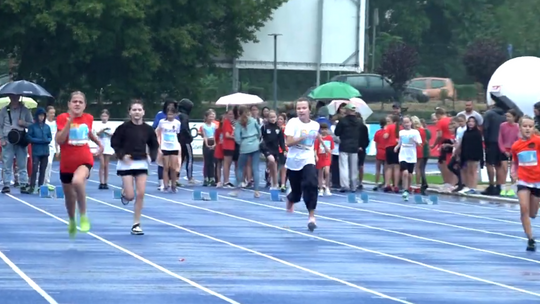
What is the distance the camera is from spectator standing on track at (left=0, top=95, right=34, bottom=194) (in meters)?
23.5

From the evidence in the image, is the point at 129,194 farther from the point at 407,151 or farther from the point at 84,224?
the point at 407,151

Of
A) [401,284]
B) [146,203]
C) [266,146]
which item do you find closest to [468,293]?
[401,284]

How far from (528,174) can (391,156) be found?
11701mm

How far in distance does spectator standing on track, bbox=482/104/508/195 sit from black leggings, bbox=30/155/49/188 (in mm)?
8824

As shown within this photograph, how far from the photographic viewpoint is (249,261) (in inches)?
535

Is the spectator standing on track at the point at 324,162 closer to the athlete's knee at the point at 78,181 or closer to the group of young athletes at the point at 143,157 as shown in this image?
the group of young athletes at the point at 143,157

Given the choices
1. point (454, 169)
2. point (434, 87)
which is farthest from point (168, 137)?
point (434, 87)

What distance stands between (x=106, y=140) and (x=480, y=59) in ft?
99.2

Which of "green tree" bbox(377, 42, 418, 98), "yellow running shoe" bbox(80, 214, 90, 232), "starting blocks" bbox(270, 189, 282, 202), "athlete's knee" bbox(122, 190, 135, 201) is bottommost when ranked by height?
"starting blocks" bbox(270, 189, 282, 202)

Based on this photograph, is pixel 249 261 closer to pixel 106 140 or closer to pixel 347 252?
pixel 347 252

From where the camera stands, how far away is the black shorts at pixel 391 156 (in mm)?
27014

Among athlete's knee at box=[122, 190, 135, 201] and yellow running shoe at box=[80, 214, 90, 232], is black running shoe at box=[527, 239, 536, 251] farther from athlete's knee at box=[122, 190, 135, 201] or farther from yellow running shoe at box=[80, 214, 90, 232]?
yellow running shoe at box=[80, 214, 90, 232]

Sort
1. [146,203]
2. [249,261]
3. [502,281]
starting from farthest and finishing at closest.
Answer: [146,203] → [249,261] → [502,281]

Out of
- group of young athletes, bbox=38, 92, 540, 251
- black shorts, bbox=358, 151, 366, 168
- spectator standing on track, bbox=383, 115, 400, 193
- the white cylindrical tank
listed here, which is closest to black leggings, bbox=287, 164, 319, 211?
group of young athletes, bbox=38, 92, 540, 251
